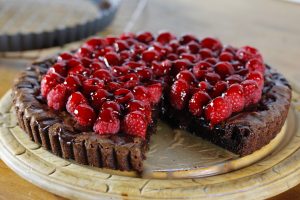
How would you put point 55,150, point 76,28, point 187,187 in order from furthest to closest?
point 76,28
point 55,150
point 187,187

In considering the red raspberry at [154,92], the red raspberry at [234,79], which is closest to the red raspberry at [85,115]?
the red raspberry at [154,92]

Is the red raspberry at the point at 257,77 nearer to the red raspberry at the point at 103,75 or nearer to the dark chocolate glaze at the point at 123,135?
the dark chocolate glaze at the point at 123,135

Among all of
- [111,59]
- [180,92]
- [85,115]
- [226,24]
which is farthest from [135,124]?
[226,24]

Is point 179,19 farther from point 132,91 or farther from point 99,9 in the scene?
point 132,91

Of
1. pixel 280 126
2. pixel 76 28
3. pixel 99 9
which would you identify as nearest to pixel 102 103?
pixel 280 126

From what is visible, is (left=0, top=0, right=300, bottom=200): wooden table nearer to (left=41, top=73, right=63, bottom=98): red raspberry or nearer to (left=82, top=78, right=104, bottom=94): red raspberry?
(left=41, top=73, right=63, bottom=98): red raspberry

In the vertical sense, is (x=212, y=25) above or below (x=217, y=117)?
below
